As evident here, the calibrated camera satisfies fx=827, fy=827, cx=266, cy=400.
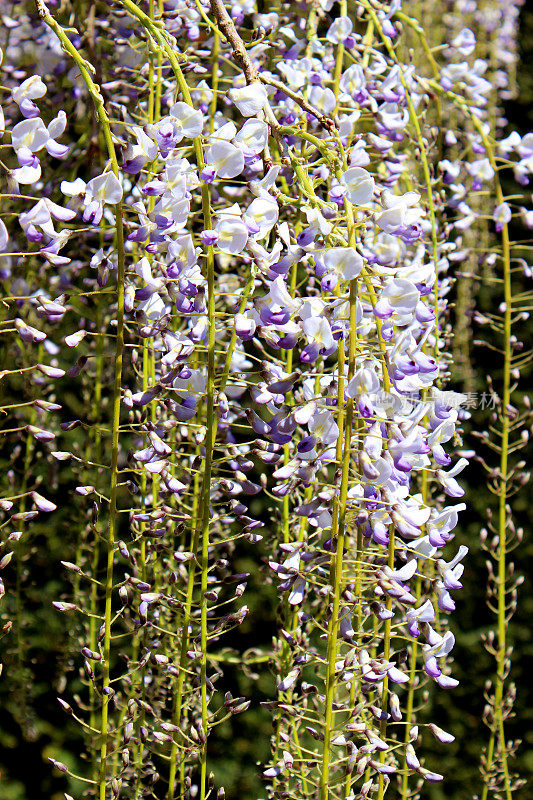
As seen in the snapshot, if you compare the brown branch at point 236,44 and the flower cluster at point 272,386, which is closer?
the flower cluster at point 272,386

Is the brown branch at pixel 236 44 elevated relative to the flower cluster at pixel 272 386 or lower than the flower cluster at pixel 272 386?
elevated

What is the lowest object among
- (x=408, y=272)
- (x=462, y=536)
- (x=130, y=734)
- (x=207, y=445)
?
(x=462, y=536)

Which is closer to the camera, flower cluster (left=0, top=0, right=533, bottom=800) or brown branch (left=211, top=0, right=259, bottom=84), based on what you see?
flower cluster (left=0, top=0, right=533, bottom=800)

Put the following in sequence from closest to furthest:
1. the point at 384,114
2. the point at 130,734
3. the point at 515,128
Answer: the point at 130,734, the point at 384,114, the point at 515,128

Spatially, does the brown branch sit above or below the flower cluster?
above

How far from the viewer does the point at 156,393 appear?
814mm

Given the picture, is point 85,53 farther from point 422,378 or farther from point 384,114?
point 422,378

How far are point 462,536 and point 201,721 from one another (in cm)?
→ 252

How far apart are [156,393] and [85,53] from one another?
818mm

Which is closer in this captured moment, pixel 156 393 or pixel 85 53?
pixel 156 393

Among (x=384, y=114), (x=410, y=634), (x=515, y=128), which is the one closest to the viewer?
(x=410, y=634)

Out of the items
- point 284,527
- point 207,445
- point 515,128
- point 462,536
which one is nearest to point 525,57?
point 515,128

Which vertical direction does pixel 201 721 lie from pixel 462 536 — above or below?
above

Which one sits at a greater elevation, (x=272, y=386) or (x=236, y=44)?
(x=236, y=44)
